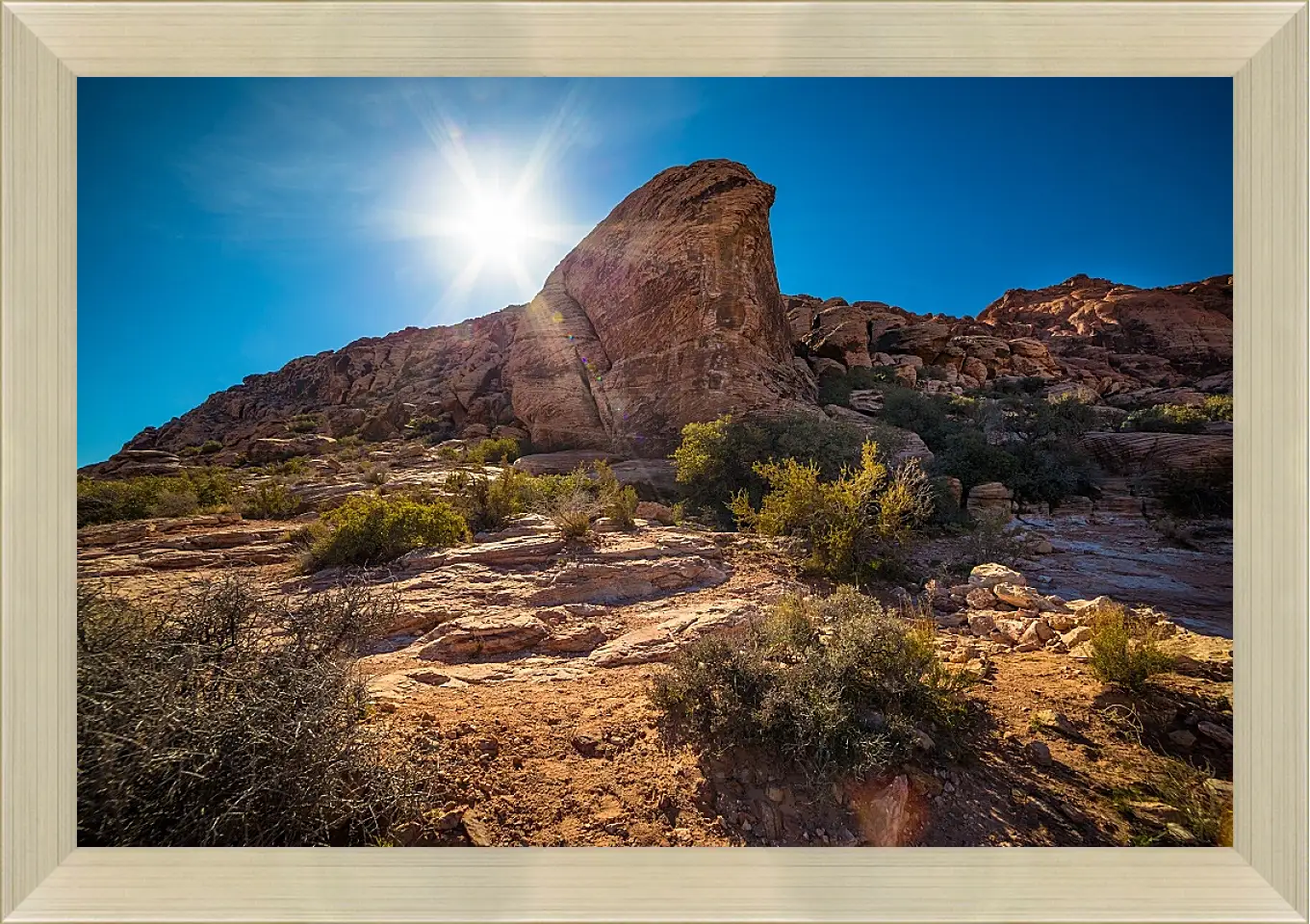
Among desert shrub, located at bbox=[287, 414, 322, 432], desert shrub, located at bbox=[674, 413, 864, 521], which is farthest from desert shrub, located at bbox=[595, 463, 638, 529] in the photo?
desert shrub, located at bbox=[287, 414, 322, 432]

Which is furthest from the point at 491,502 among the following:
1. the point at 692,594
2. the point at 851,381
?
the point at 851,381

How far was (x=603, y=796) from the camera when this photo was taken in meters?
1.56

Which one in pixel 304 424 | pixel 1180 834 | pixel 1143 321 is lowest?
pixel 1180 834

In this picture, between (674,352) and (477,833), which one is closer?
(477,833)

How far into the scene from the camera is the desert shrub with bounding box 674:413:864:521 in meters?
5.52

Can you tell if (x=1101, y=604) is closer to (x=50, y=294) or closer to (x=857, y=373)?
(x=50, y=294)

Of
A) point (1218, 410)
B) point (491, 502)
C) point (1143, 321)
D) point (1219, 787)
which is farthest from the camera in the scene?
point (1143, 321)

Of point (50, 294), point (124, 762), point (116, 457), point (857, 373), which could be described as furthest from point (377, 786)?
point (116, 457)

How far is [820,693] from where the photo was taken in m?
1.64

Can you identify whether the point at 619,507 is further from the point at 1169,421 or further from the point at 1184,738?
the point at 1169,421

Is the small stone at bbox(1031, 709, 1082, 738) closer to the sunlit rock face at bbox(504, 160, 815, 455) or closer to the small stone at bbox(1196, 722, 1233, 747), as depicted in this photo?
the small stone at bbox(1196, 722, 1233, 747)

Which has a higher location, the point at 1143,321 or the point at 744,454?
the point at 1143,321

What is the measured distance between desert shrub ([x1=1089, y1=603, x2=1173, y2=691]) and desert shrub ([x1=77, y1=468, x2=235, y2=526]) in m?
7.14

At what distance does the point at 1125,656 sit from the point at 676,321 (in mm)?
7484
